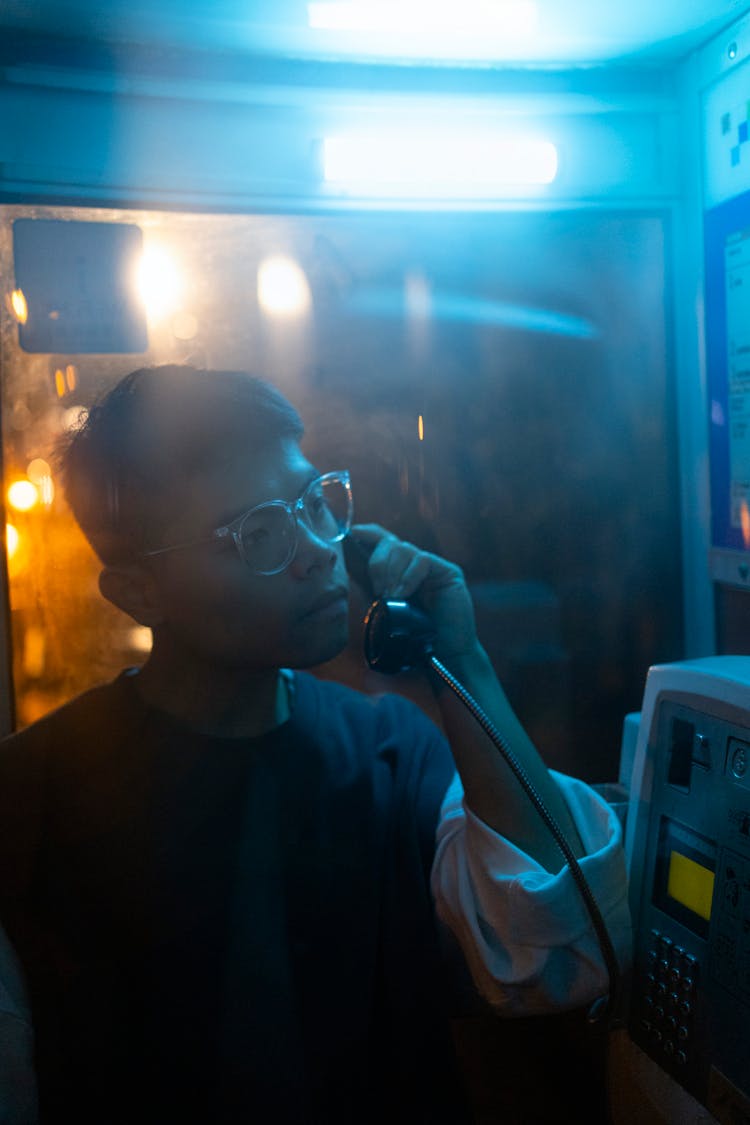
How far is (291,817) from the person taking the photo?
3.39 feet

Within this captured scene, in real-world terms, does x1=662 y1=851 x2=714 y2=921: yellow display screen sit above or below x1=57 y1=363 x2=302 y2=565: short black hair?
below

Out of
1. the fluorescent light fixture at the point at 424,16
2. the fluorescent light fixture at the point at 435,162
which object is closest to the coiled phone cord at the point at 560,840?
the fluorescent light fixture at the point at 435,162

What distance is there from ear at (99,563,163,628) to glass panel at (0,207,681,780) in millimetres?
68

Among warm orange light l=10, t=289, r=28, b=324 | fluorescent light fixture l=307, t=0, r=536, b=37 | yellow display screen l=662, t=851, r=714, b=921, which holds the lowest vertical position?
yellow display screen l=662, t=851, r=714, b=921

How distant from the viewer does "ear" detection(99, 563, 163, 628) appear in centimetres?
100

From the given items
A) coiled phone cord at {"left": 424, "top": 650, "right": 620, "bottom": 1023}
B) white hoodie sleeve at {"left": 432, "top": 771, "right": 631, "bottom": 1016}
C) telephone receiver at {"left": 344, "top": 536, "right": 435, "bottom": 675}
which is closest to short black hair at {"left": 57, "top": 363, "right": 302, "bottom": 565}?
telephone receiver at {"left": 344, "top": 536, "right": 435, "bottom": 675}

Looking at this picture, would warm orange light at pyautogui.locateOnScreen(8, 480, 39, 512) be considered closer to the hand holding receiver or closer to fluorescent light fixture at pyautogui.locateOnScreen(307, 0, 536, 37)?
the hand holding receiver

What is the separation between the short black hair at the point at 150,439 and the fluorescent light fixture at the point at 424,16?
39 centimetres

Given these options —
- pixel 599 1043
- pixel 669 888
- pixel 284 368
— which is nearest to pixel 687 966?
pixel 669 888

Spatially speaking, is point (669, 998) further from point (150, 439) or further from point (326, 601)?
point (150, 439)

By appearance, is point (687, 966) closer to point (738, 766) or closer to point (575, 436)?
point (738, 766)

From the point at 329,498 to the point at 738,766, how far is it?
1.80ft

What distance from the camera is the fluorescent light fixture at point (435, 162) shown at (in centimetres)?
111

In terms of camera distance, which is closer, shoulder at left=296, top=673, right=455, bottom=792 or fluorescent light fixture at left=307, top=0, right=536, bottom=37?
fluorescent light fixture at left=307, top=0, right=536, bottom=37
